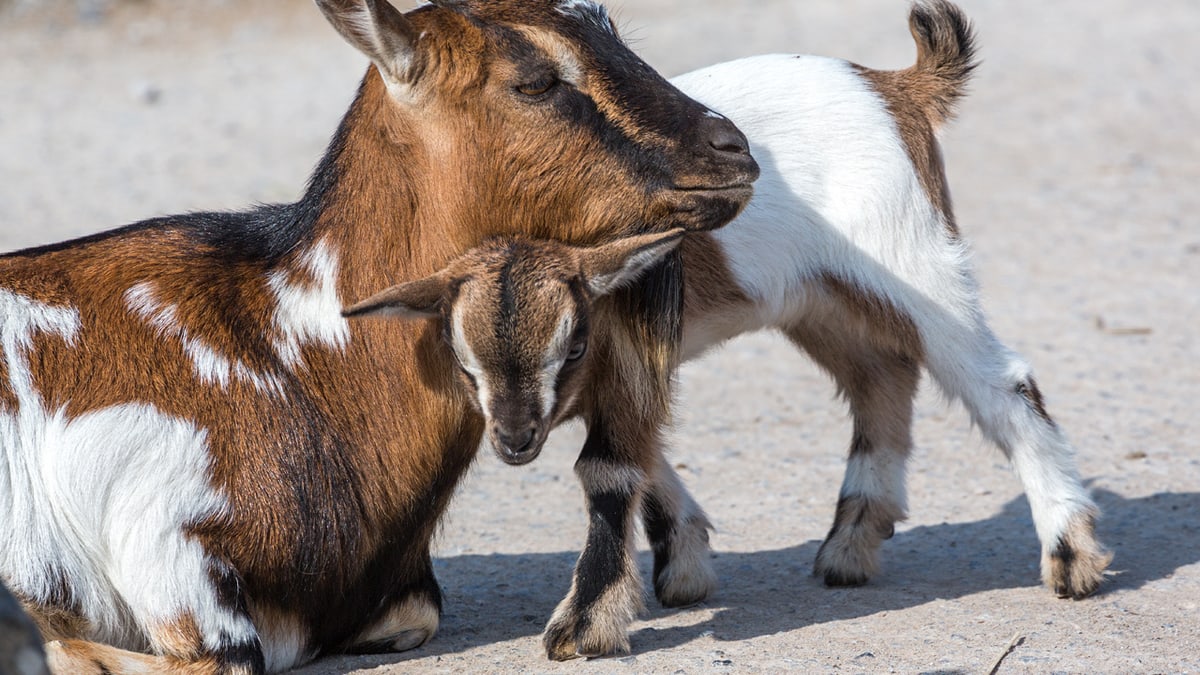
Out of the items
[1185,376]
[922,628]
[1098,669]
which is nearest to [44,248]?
[922,628]

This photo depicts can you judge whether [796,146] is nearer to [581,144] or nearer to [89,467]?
[581,144]

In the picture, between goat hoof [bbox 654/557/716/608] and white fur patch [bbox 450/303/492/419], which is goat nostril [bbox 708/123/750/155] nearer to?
white fur patch [bbox 450/303/492/419]

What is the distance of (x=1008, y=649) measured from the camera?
4672mm

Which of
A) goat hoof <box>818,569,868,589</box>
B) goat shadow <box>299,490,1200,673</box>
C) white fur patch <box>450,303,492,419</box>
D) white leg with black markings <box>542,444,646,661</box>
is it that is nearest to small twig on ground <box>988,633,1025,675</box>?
goat shadow <box>299,490,1200,673</box>

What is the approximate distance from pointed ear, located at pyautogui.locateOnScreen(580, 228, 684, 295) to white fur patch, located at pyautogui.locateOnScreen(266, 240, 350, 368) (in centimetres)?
81

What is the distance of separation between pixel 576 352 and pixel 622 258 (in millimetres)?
311

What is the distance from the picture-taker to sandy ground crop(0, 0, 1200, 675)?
504 centimetres

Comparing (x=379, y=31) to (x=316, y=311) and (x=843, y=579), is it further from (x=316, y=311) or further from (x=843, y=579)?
(x=843, y=579)

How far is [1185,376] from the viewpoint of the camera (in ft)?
27.5

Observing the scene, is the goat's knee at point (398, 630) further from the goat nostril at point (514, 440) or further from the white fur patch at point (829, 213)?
the white fur patch at point (829, 213)

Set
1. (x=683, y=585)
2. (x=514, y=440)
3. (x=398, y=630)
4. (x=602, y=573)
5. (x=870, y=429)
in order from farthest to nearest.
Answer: (x=870, y=429) → (x=683, y=585) → (x=398, y=630) → (x=602, y=573) → (x=514, y=440)

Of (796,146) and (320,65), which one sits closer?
(796,146)

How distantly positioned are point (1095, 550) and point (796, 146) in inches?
70.5

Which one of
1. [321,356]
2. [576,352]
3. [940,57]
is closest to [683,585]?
[576,352]
